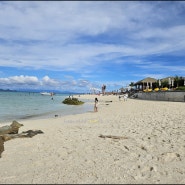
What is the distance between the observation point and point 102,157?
6484 mm

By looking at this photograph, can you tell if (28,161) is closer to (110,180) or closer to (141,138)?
(110,180)

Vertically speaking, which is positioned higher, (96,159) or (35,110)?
(35,110)

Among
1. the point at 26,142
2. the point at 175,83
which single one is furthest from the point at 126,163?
the point at 175,83

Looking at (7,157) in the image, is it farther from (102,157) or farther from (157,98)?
(157,98)

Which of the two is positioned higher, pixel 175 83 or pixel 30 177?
pixel 175 83

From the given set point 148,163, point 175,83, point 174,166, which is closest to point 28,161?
point 148,163

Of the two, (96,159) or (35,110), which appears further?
(35,110)

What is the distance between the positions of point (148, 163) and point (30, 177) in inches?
105

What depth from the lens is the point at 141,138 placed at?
27.9ft

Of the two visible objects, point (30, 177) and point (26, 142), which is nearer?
point (30, 177)

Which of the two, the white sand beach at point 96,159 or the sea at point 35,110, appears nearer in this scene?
the white sand beach at point 96,159

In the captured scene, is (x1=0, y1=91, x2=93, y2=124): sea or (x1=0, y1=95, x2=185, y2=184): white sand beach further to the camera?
(x1=0, y1=91, x2=93, y2=124): sea

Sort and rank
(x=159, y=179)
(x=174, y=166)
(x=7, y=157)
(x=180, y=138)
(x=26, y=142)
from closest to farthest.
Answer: (x=159, y=179) < (x=174, y=166) < (x=7, y=157) < (x=180, y=138) < (x=26, y=142)

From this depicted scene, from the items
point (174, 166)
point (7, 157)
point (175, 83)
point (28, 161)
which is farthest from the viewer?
point (175, 83)
